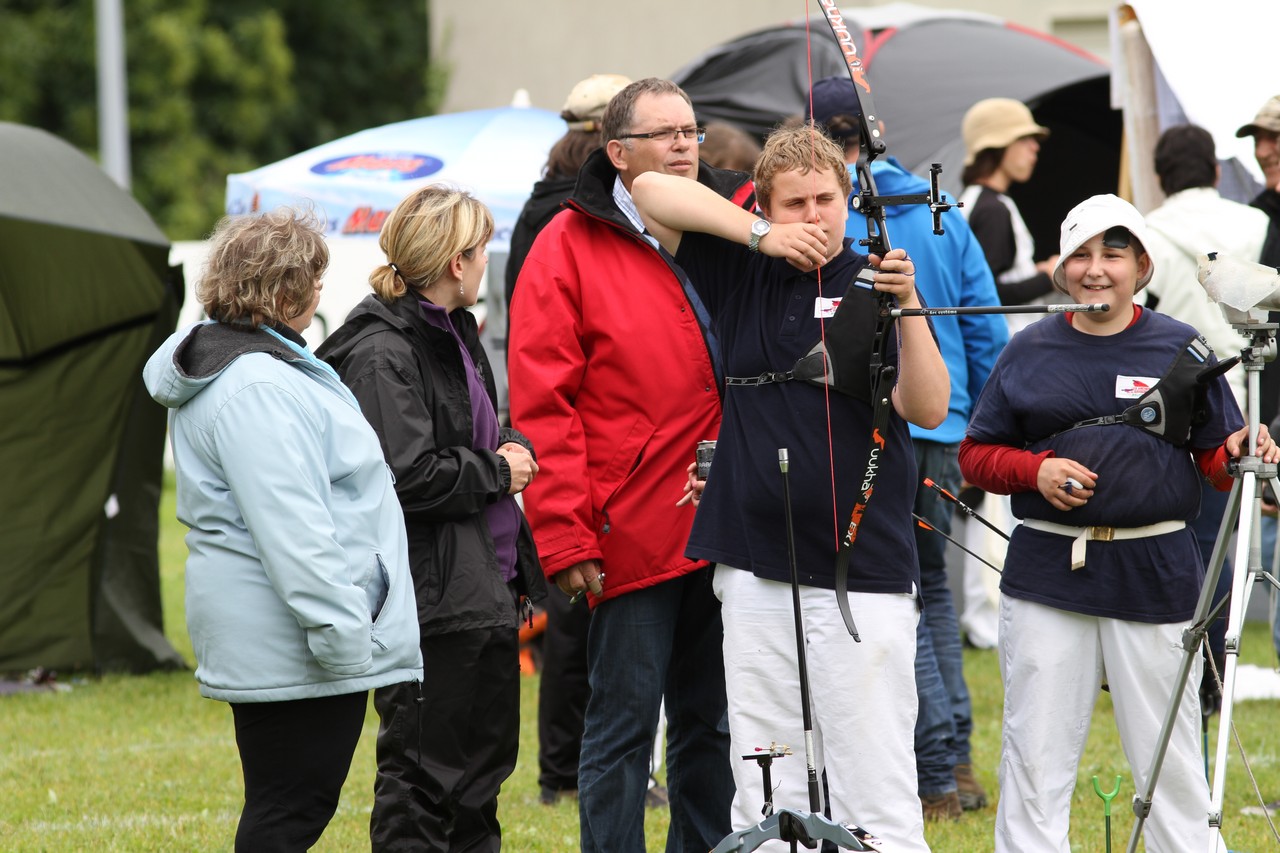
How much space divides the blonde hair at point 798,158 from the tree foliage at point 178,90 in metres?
21.3

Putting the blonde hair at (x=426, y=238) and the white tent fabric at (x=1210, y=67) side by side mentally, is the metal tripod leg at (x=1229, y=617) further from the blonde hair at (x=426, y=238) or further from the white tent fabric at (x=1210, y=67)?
the white tent fabric at (x=1210, y=67)

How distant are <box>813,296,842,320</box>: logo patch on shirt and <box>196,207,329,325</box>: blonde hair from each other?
1079mm

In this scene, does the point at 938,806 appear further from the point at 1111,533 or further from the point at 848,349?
the point at 848,349

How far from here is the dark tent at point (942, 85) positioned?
9.85 m

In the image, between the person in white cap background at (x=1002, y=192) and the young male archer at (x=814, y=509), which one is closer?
the young male archer at (x=814, y=509)

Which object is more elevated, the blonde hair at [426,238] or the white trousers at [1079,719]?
the blonde hair at [426,238]

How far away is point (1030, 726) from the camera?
3826mm

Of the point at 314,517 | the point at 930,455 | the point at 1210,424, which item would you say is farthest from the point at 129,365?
the point at 1210,424

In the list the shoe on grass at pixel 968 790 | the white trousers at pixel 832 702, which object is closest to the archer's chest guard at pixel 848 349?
the white trousers at pixel 832 702

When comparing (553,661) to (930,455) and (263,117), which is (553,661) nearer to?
(930,455)

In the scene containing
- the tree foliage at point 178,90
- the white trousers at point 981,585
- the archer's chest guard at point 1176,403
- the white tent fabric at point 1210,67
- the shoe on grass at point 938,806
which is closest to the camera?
the archer's chest guard at point 1176,403

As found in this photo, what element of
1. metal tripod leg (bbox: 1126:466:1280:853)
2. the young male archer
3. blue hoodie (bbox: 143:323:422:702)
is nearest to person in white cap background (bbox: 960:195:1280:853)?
metal tripod leg (bbox: 1126:466:1280:853)

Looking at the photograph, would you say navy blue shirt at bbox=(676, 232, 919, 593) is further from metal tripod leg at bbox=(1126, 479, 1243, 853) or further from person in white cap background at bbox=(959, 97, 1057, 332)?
person in white cap background at bbox=(959, 97, 1057, 332)

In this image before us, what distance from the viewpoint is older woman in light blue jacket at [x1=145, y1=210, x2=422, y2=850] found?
3.30 m
